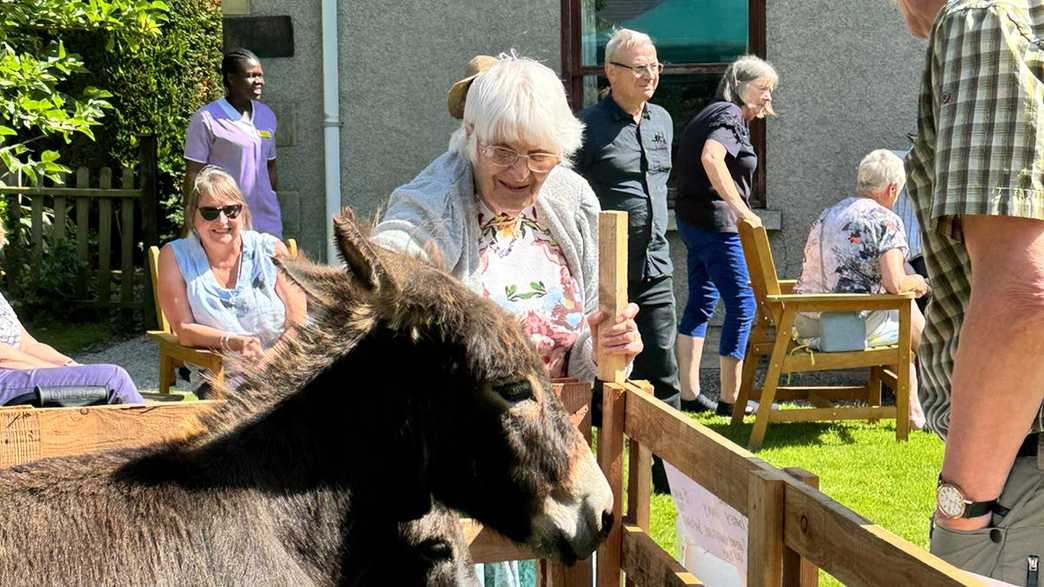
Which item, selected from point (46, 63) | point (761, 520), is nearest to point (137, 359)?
point (46, 63)

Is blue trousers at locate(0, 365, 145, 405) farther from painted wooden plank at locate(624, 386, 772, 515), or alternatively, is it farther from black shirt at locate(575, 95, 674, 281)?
black shirt at locate(575, 95, 674, 281)

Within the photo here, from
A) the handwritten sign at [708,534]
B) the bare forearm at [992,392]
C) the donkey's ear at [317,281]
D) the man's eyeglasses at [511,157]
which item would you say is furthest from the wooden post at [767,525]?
the man's eyeglasses at [511,157]

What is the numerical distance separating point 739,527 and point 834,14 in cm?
821

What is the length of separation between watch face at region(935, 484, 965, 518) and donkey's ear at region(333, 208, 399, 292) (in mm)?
1149

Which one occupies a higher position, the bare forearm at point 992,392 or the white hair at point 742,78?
the white hair at point 742,78

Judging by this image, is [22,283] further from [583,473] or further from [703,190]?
[583,473]

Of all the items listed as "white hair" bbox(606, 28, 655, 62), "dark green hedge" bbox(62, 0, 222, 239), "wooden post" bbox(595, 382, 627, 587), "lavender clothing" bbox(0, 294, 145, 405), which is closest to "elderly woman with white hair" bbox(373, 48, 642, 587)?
"wooden post" bbox(595, 382, 627, 587)

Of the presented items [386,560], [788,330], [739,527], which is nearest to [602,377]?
[739,527]

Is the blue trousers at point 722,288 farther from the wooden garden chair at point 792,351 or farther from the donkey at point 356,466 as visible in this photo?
the donkey at point 356,466

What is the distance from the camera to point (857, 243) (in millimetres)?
7668

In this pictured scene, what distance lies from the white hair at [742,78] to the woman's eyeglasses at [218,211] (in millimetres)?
3632

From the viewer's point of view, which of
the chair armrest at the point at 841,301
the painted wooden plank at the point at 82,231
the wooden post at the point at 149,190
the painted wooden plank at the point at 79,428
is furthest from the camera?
the painted wooden plank at the point at 82,231

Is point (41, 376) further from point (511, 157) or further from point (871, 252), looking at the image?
point (871, 252)

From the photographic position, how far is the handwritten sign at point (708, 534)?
272cm
